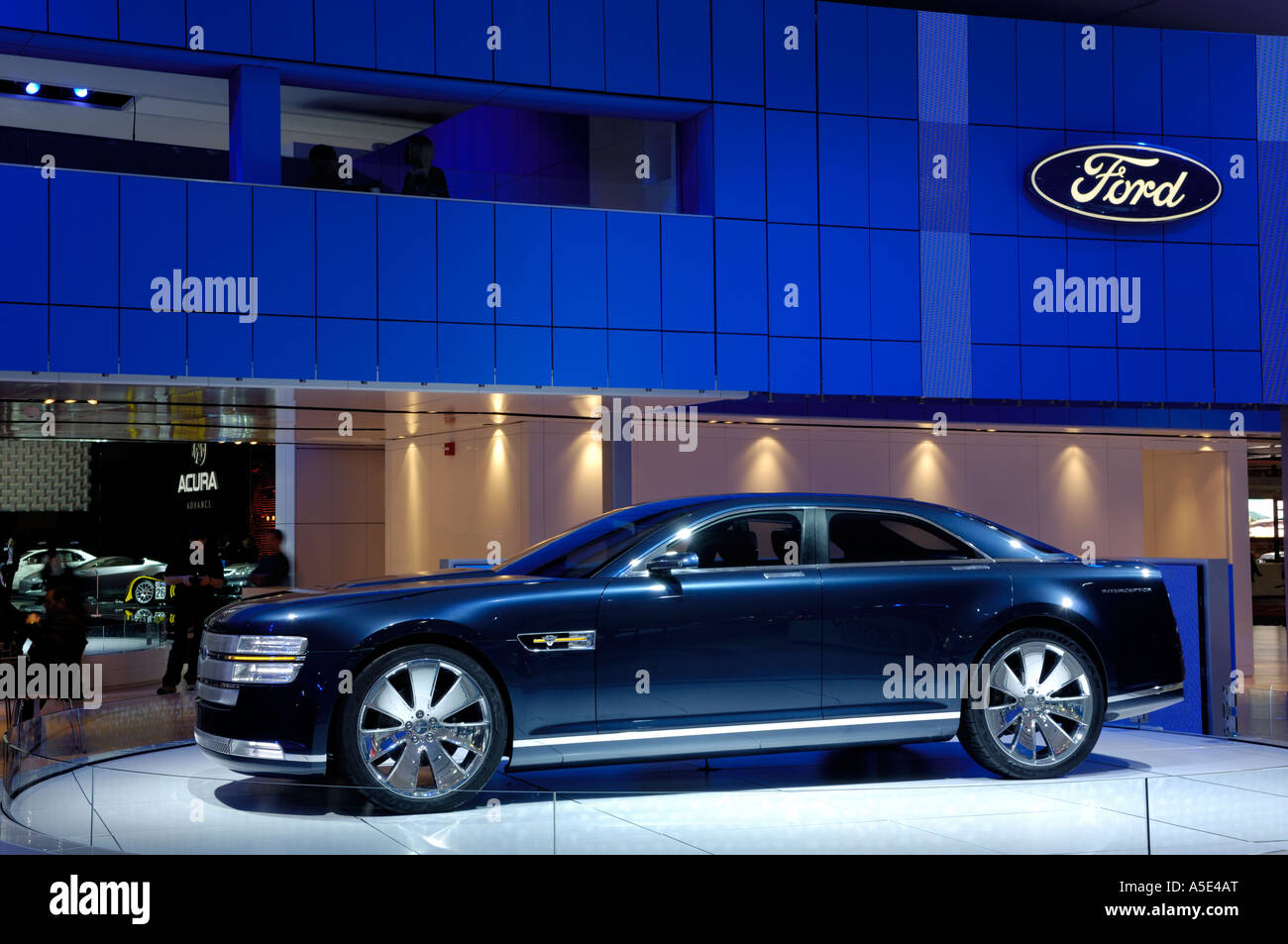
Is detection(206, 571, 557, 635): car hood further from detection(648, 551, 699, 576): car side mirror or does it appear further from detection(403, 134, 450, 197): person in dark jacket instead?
detection(403, 134, 450, 197): person in dark jacket

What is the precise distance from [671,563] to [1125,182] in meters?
16.1

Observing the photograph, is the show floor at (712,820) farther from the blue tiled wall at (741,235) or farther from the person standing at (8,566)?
the person standing at (8,566)

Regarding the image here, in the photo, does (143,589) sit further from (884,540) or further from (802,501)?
(884,540)

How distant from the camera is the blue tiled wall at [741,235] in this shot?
15.3 metres

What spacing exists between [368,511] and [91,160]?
1508cm

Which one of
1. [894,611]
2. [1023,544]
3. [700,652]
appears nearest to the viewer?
[700,652]

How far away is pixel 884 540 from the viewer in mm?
7270

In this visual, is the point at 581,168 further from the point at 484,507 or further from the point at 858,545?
the point at 858,545

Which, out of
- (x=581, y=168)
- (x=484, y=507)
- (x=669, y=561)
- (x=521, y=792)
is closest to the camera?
(x=521, y=792)

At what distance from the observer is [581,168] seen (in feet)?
58.1

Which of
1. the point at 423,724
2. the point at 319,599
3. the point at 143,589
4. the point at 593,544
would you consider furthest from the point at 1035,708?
the point at 143,589

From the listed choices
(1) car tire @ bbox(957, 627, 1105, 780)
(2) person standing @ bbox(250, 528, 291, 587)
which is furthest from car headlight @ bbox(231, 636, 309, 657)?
(2) person standing @ bbox(250, 528, 291, 587)
